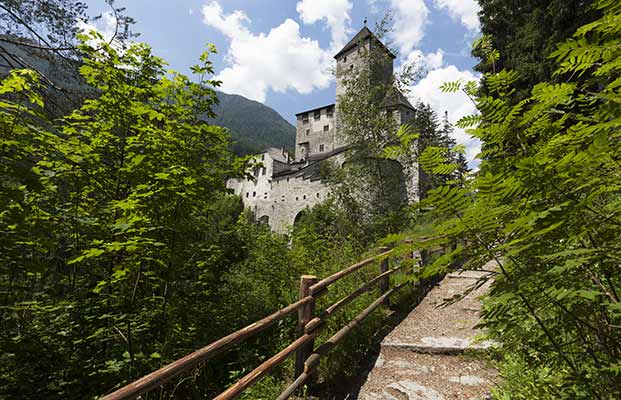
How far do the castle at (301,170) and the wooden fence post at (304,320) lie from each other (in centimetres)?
1818

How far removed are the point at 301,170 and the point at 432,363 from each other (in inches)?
1137

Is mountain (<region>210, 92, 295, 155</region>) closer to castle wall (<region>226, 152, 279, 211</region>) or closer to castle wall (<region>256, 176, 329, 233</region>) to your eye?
castle wall (<region>226, 152, 279, 211</region>)

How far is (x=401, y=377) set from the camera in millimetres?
3459

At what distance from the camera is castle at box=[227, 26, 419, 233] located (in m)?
29.0

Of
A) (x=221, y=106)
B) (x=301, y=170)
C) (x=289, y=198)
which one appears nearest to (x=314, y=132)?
(x=301, y=170)

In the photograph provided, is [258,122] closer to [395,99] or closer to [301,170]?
[301,170]

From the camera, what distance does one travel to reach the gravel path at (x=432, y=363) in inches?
124

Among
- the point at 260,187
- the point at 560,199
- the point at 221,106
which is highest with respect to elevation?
the point at 260,187

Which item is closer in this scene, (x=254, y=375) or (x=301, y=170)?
(x=254, y=375)

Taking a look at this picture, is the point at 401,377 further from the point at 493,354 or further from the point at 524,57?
the point at 524,57

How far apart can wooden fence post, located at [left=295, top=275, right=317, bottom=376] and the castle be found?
18180 millimetres

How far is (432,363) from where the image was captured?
3.68m

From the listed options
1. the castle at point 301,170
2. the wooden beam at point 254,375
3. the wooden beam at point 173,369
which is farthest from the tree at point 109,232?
the castle at point 301,170

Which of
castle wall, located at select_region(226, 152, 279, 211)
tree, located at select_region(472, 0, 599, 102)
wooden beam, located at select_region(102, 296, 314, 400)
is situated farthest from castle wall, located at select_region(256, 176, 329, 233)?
wooden beam, located at select_region(102, 296, 314, 400)
